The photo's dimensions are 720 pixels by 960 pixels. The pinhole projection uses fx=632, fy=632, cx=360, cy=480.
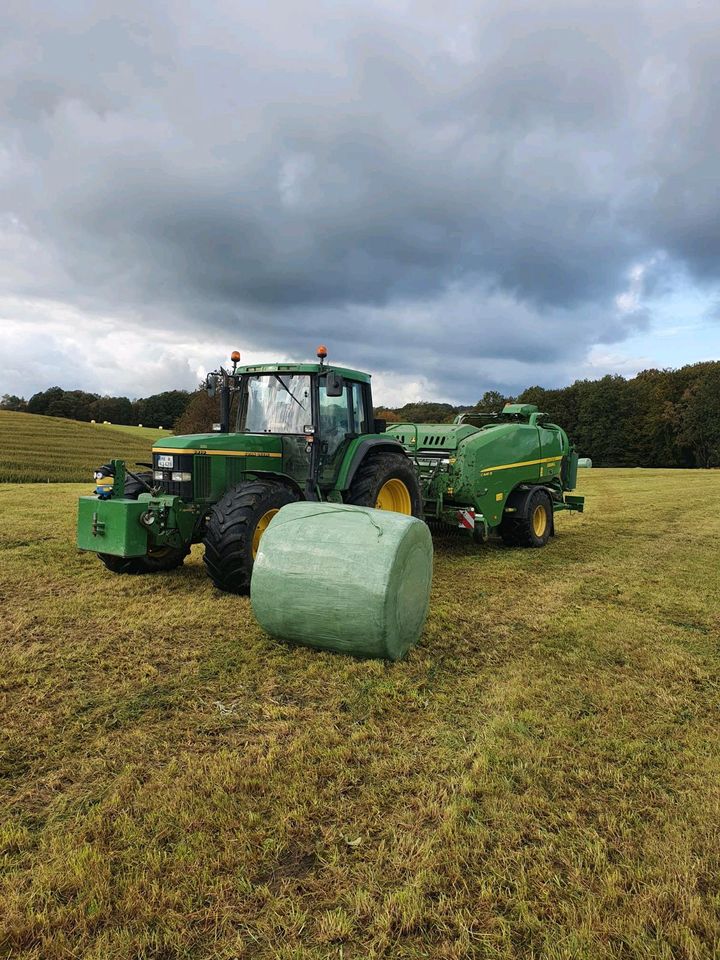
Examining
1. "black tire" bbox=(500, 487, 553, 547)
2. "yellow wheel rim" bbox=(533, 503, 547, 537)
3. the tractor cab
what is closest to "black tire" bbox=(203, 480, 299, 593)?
the tractor cab

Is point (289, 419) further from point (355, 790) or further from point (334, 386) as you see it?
point (355, 790)

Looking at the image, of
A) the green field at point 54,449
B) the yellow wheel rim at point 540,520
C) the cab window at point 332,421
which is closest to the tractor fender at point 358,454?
the cab window at point 332,421

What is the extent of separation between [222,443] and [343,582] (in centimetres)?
287

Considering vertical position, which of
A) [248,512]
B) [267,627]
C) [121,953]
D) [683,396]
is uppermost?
[683,396]

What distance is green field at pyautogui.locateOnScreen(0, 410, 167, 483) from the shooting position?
21.8 m

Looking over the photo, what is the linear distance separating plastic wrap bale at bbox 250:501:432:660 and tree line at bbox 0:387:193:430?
56771 mm

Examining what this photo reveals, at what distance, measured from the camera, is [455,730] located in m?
3.63

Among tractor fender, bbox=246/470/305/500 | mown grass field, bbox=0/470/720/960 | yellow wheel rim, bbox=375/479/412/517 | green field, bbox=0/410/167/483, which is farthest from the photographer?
green field, bbox=0/410/167/483

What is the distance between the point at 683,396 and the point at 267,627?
59837mm

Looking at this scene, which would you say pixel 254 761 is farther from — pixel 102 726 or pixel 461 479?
pixel 461 479

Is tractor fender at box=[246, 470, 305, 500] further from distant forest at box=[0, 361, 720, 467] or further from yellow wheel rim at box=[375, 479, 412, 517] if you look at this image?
distant forest at box=[0, 361, 720, 467]

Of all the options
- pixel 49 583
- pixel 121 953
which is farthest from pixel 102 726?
pixel 49 583

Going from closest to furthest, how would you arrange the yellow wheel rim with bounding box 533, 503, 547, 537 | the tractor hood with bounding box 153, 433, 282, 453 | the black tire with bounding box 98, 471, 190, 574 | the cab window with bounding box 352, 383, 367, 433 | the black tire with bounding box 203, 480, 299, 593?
the black tire with bounding box 203, 480, 299, 593 → the tractor hood with bounding box 153, 433, 282, 453 → the black tire with bounding box 98, 471, 190, 574 → the cab window with bounding box 352, 383, 367, 433 → the yellow wheel rim with bounding box 533, 503, 547, 537

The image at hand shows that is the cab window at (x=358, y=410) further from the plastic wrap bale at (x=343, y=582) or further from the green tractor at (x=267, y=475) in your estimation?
the plastic wrap bale at (x=343, y=582)
